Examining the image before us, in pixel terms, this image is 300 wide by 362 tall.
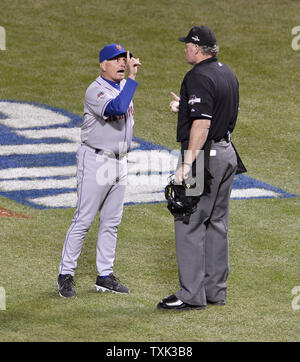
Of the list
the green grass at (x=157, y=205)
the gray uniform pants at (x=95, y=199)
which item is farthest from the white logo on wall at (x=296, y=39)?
the gray uniform pants at (x=95, y=199)

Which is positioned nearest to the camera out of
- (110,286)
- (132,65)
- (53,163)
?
(132,65)

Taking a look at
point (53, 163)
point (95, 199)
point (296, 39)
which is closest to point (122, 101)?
point (95, 199)

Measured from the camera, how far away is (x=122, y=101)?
6.68m

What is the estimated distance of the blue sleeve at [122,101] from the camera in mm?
6680

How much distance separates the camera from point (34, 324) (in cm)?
636

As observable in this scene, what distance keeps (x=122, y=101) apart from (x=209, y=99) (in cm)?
73

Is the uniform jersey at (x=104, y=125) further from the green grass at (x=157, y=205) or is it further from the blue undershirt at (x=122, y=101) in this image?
the green grass at (x=157, y=205)

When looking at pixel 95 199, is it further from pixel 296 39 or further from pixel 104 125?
pixel 296 39

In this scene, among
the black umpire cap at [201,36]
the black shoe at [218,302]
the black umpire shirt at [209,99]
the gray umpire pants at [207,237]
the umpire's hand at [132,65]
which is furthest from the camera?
the black shoe at [218,302]

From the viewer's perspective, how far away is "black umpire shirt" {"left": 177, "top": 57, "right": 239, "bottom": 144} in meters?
6.36

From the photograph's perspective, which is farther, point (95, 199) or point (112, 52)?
point (95, 199)

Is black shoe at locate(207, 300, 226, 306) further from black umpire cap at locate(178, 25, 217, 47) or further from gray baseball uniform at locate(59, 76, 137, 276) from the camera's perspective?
black umpire cap at locate(178, 25, 217, 47)

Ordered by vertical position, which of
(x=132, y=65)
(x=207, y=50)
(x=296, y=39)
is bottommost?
(x=296, y=39)

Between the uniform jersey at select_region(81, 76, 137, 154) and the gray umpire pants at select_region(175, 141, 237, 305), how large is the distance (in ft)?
2.78
